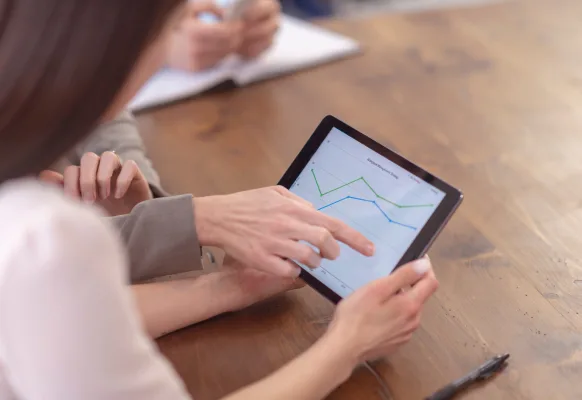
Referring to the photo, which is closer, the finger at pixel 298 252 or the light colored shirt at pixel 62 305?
the light colored shirt at pixel 62 305

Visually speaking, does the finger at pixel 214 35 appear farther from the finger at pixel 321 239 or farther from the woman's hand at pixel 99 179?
the finger at pixel 321 239

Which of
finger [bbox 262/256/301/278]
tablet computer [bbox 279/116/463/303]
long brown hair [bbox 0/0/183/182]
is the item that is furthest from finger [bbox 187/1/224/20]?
long brown hair [bbox 0/0/183/182]

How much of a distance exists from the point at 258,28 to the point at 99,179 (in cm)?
60

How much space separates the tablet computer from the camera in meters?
0.77

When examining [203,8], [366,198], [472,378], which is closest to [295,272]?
[366,198]

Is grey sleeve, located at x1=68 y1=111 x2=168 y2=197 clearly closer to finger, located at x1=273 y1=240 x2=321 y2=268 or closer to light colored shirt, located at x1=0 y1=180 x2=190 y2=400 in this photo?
finger, located at x1=273 y1=240 x2=321 y2=268

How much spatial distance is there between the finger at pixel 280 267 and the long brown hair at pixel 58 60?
1.04 ft

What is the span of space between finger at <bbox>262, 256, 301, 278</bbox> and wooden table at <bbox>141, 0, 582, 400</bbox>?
7 centimetres

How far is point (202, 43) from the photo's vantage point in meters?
1.35

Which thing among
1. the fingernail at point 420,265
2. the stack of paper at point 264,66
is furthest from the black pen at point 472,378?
the stack of paper at point 264,66

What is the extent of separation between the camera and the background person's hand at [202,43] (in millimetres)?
1348

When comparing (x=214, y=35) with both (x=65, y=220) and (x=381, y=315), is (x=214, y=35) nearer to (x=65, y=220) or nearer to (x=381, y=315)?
(x=381, y=315)

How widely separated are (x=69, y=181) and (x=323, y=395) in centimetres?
45

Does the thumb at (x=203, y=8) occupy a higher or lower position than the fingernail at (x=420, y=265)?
lower
